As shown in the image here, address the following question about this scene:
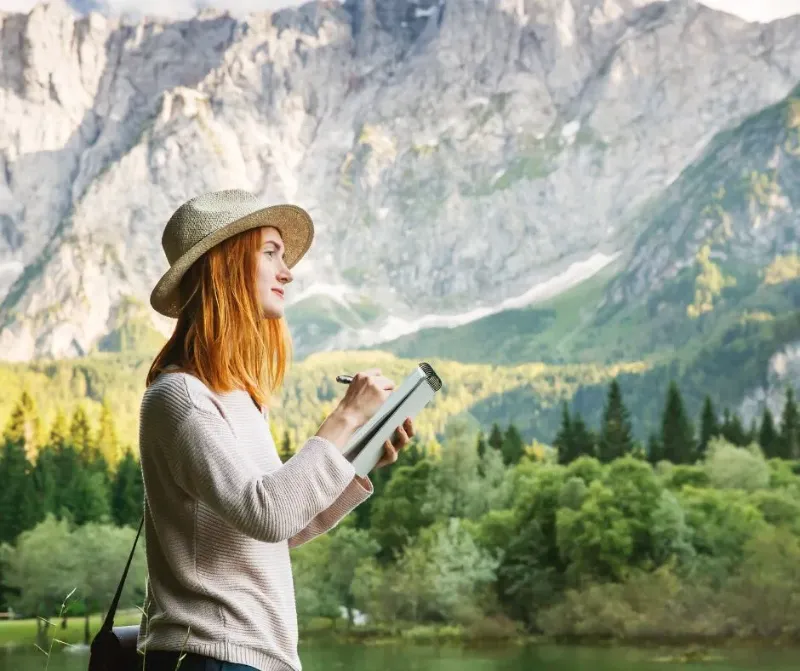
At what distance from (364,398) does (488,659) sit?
10.7 m

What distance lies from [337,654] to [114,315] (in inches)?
173

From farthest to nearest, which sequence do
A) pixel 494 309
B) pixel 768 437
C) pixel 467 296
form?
pixel 467 296, pixel 494 309, pixel 768 437

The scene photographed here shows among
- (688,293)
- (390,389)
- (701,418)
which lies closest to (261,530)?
(390,389)

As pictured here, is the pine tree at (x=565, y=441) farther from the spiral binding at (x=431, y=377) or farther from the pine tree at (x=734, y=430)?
the spiral binding at (x=431, y=377)

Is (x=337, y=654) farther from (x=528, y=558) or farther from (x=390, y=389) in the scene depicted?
(x=390, y=389)

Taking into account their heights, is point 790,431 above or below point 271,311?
below

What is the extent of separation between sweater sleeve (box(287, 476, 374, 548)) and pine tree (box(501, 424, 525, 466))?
11185mm

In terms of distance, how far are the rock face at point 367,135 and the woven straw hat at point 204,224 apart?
11779 mm

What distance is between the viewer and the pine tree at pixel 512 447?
1263 cm

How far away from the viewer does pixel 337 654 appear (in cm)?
1177

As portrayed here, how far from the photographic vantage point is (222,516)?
47.9 inches

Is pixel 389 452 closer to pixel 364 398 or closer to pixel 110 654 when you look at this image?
pixel 364 398

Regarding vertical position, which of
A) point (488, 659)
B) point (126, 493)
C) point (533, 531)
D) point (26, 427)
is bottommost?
point (488, 659)

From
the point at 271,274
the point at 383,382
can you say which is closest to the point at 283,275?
the point at 271,274
